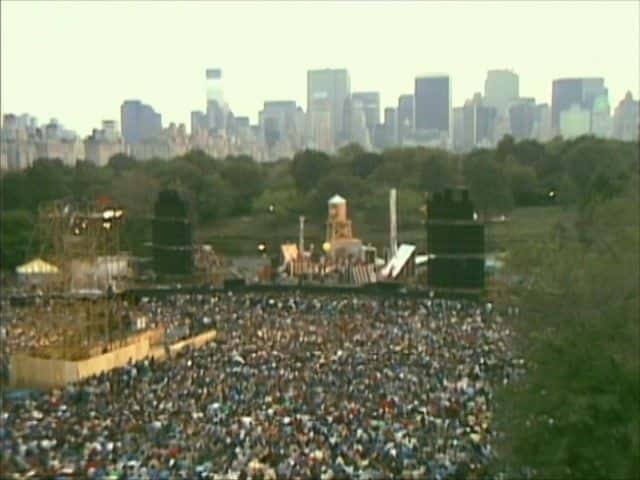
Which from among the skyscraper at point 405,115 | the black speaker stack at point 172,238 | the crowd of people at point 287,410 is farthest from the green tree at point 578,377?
the skyscraper at point 405,115

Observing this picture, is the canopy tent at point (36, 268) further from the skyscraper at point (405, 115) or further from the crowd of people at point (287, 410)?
the skyscraper at point (405, 115)

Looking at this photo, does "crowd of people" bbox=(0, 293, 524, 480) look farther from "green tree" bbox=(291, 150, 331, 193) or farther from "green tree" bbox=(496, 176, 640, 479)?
"green tree" bbox=(291, 150, 331, 193)

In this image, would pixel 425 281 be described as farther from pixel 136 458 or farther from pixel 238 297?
pixel 136 458

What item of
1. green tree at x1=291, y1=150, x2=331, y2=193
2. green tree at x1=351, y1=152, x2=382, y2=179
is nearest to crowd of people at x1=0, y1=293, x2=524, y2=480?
green tree at x1=291, y1=150, x2=331, y2=193

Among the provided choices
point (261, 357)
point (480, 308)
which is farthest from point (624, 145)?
point (261, 357)

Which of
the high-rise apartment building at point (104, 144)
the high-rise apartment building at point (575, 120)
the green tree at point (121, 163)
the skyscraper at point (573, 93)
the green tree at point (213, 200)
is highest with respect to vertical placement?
the skyscraper at point (573, 93)

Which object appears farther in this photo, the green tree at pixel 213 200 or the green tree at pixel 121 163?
the green tree at pixel 121 163
